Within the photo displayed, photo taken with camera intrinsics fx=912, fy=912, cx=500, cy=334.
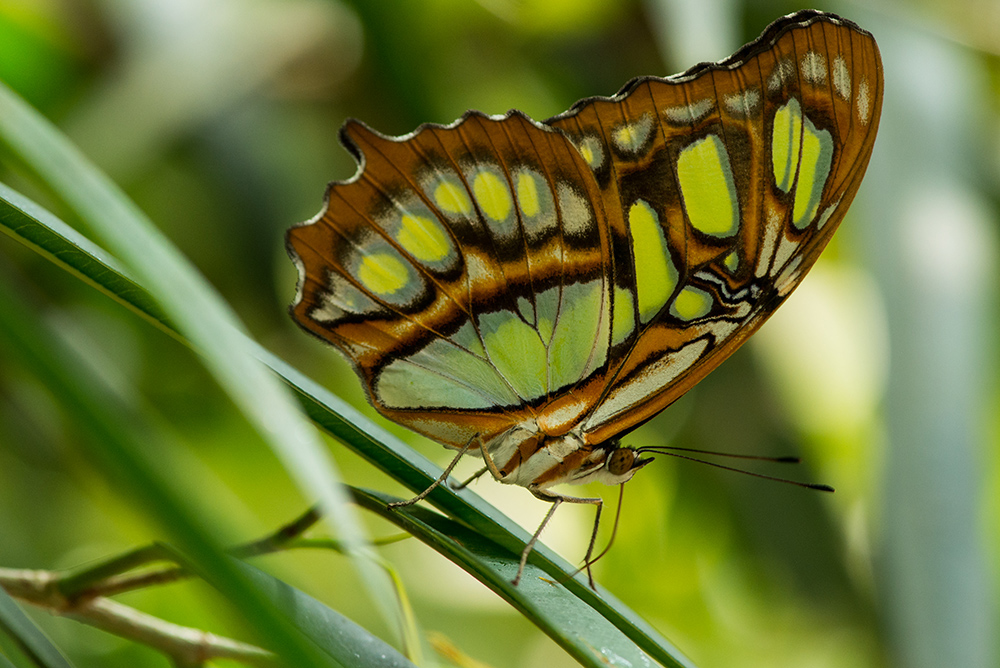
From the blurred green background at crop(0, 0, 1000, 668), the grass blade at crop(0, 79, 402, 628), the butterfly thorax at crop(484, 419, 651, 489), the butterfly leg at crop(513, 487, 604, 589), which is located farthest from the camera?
the blurred green background at crop(0, 0, 1000, 668)

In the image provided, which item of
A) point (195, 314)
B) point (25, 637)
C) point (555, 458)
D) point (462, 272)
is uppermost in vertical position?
point (462, 272)

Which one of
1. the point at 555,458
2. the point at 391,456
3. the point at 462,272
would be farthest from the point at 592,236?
the point at 391,456

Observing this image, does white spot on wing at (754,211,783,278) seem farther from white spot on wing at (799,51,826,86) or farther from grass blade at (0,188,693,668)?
grass blade at (0,188,693,668)

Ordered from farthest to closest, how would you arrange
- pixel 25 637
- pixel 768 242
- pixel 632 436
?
pixel 632 436 → pixel 768 242 → pixel 25 637

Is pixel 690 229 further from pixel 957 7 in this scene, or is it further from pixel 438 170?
pixel 957 7

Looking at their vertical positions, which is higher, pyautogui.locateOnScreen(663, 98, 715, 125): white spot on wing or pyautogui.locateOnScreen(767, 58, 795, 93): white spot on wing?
pyautogui.locateOnScreen(767, 58, 795, 93): white spot on wing

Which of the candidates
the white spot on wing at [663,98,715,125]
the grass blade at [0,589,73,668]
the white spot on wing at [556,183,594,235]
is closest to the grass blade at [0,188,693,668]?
the grass blade at [0,589,73,668]

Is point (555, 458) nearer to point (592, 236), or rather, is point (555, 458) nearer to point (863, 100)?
point (592, 236)

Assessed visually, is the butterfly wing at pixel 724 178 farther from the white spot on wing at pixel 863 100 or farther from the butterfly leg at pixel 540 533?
the butterfly leg at pixel 540 533
